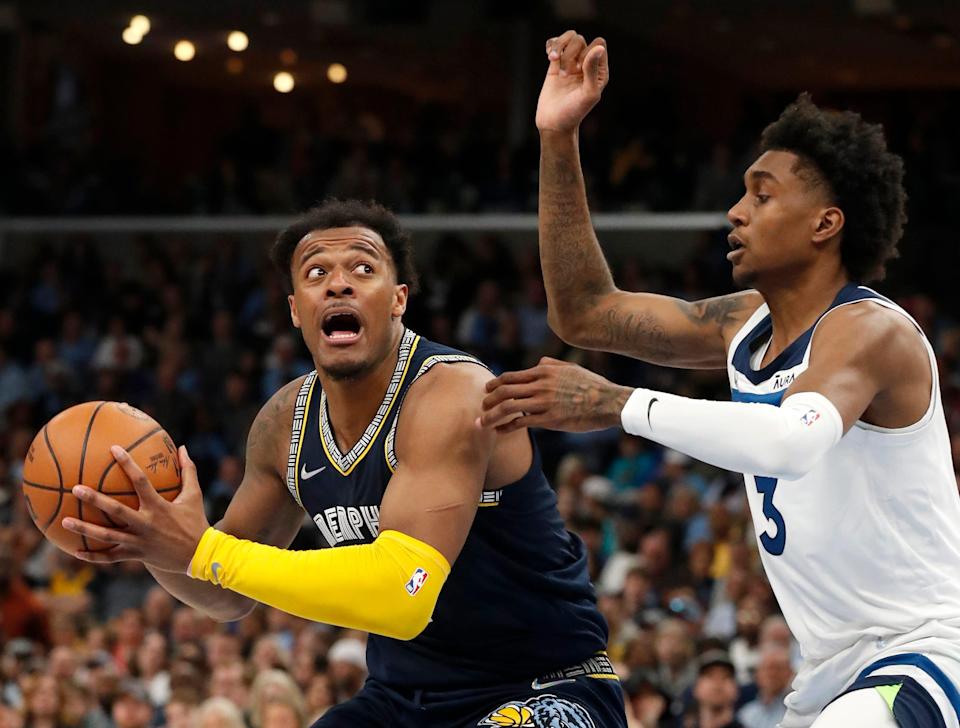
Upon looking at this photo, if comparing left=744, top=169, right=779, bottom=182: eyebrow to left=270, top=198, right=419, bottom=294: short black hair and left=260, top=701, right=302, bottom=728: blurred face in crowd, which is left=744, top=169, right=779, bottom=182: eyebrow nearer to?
left=270, top=198, right=419, bottom=294: short black hair

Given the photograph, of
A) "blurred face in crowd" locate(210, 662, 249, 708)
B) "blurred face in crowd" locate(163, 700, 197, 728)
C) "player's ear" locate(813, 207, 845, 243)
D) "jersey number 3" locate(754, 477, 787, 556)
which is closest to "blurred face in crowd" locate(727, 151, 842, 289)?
"player's ear" locate(813, 207, 845, 243)

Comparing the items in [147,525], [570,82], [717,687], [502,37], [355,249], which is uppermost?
[502,37]

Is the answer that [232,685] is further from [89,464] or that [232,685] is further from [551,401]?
[551,401]

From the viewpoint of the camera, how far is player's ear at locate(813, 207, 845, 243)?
4.08m

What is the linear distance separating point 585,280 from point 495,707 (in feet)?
4.62

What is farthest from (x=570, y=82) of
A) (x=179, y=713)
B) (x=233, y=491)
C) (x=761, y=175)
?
(x=233, y=491)

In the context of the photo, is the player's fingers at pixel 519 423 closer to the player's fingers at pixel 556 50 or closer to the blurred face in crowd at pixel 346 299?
the blurred face in crowd at pixel 346 299

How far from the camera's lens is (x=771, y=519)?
401 cm

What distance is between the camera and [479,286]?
1472 centimetres

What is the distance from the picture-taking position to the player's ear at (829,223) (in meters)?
4.08

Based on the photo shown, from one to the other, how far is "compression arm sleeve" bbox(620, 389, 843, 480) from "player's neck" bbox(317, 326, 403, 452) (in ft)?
2.95

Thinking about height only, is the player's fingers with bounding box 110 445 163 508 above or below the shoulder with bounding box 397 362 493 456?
below

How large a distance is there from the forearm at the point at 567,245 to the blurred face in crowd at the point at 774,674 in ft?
Answer: 11.1

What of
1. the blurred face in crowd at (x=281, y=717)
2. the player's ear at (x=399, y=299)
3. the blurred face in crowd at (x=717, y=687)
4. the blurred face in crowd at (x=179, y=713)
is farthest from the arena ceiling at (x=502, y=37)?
the player's ear at (x=399, y=299)
